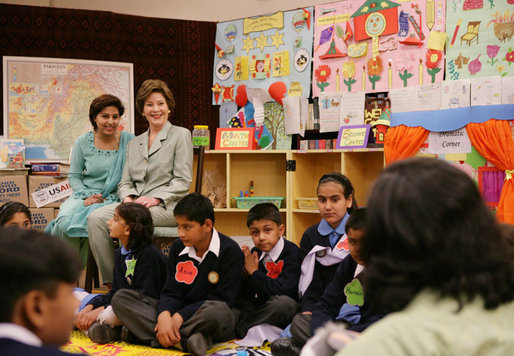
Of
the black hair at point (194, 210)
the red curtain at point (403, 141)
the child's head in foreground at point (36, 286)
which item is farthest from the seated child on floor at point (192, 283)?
Result: the child's head in foreground at point (36, 286)

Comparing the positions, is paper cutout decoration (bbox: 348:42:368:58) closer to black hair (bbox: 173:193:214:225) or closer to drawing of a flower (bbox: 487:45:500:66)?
drawing of a flower (bbox: 487:45:500:66)

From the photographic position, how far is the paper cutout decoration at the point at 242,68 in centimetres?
519

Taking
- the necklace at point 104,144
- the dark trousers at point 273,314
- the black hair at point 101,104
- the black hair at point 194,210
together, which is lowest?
the dark trousers at point 273,314

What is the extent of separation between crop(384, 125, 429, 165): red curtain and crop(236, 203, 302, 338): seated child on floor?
4.50 ft

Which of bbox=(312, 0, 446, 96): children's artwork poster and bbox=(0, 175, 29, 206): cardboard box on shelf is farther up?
bbox=(312, 0, 446, 96): children's artwork poster

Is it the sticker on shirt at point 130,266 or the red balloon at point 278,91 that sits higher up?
the red balloon at point 278,91

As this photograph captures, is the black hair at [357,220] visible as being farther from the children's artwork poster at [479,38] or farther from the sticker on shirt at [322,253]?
the children's artwork poster at [479,38]

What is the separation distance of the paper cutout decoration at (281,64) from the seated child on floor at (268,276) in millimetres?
2226

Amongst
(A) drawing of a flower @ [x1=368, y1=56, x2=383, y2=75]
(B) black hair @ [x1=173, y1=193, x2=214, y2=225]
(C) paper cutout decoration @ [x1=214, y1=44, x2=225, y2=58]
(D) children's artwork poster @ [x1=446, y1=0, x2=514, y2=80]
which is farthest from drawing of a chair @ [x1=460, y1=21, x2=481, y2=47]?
(B) black hair @ [x1=173, y1=193, x2=214, y2=225]

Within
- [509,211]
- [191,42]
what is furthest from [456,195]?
[191,42]

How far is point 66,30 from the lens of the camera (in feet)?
17.0

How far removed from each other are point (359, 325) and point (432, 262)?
1.61m

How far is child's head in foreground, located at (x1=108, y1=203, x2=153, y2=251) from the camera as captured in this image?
3031 millimetres

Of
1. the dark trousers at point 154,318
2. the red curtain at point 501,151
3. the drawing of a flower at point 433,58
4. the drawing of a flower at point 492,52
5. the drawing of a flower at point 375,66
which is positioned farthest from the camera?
the drawing of a flower at point 375,66
